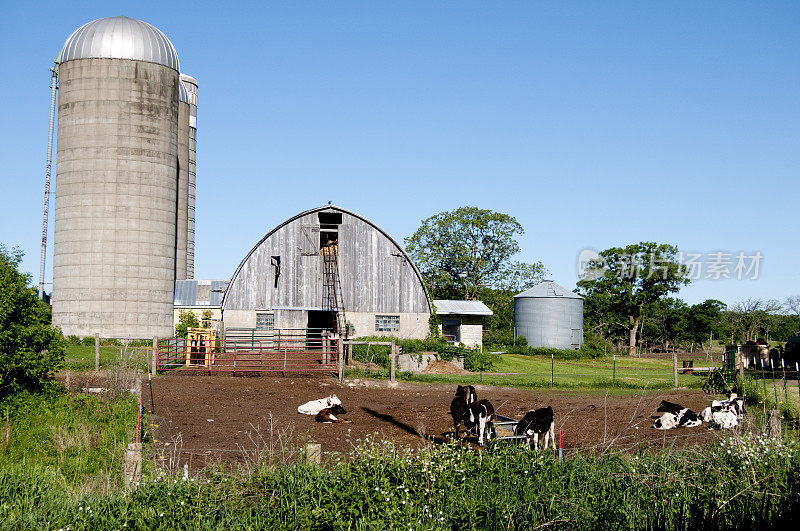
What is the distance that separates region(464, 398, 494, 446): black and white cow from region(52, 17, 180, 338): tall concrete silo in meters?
29.5

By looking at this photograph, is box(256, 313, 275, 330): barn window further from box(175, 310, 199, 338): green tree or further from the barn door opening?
box(175, 310, 199, 338): green tree

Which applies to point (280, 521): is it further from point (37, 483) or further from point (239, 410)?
point (239, 410)

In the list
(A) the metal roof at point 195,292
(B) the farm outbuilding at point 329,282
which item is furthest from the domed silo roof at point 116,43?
(B) the farm outbuilding at point 329,282

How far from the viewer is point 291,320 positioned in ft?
115

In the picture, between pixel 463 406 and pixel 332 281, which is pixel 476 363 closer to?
pixel 332 281

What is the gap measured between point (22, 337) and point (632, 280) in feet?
183

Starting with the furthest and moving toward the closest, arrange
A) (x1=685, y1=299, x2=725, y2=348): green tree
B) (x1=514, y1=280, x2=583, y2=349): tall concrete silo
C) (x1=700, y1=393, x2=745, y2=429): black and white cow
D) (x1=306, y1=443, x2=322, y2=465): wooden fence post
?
1. (x1=685, y1=299, x2=725, y2=348): green tree
2. (x1=514, y1=280, x2=583, y2=349): tall concrete silo
3. (x1=700, y1=393, x2=745, y2=429): black and white cow
4. (x1=306, y1=443, x2=322, y2=465): wooden fence post

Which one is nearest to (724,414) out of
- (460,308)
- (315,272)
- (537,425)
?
(537,425)

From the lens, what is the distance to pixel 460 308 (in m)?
42.1

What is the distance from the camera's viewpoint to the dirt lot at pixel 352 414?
11.9 meters

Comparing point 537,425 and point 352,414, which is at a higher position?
point 537,425

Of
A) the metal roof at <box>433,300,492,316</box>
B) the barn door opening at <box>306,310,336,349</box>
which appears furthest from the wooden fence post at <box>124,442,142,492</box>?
the metal roof at <box>433,300,492,316</box>

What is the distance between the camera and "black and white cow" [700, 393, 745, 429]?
13.4m

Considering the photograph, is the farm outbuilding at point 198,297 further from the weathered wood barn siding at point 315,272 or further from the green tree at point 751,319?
the green tree at point 751,319
